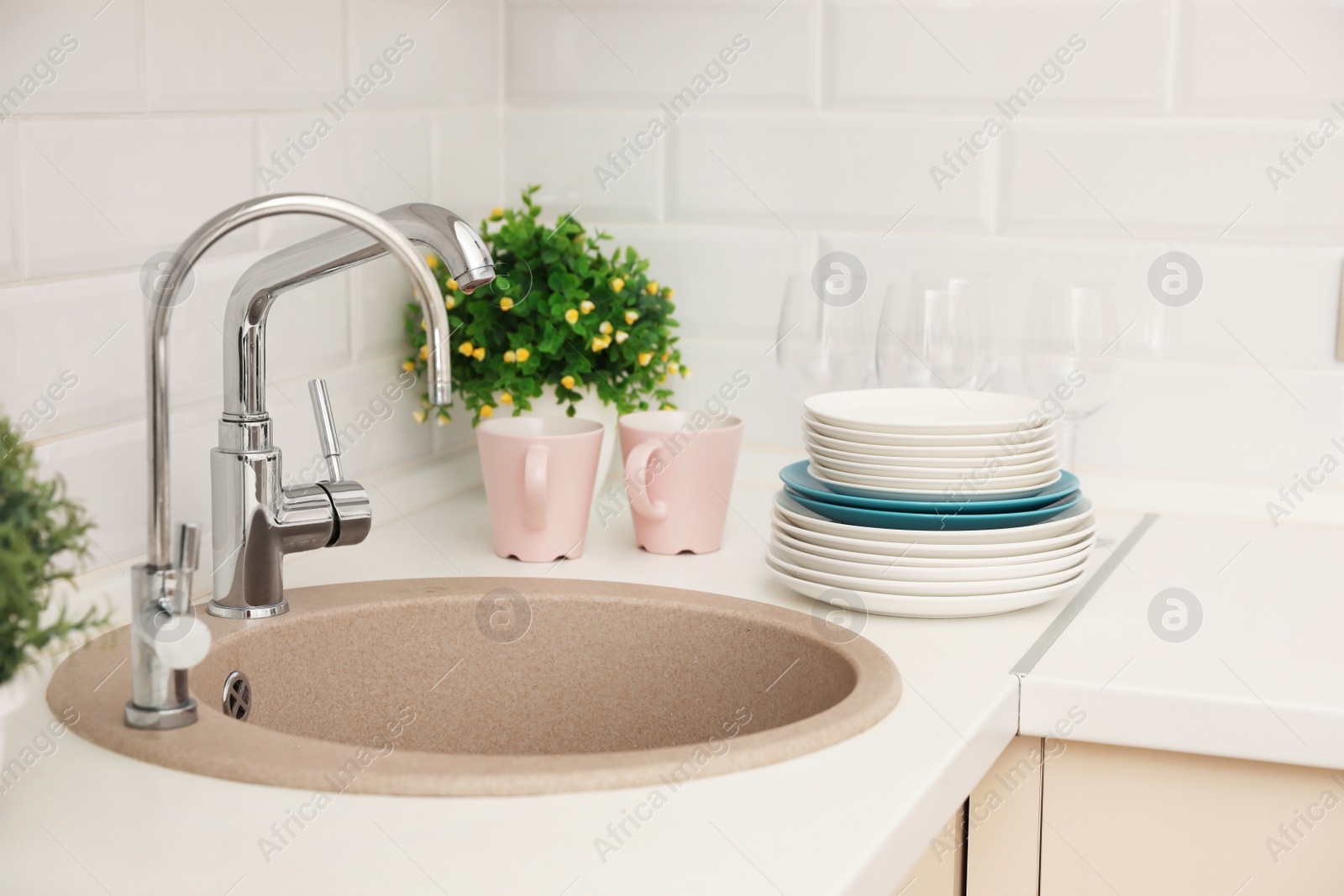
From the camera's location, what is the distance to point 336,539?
1.01 m

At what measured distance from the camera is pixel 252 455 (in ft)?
3.13

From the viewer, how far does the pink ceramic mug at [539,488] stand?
1.18 meters

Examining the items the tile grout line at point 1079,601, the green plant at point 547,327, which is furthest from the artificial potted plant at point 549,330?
the tile grout line at point 1079,601

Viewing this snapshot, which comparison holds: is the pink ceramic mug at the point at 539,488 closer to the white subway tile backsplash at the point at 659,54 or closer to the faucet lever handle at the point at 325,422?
the faucet lever handle at the point at 325,422

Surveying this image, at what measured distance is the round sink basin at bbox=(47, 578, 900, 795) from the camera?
3.16 feet

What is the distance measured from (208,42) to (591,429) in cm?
45

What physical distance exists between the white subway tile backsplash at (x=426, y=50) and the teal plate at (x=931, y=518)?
614 mm

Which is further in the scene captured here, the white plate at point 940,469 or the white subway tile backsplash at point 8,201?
the white plate at point 940,469

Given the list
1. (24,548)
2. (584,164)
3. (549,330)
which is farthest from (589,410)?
(24,548)

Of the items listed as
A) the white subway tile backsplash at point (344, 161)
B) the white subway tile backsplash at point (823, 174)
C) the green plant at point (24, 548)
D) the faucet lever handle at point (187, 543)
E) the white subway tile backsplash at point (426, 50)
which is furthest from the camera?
the white subway tile backsplash at point (823, 174)

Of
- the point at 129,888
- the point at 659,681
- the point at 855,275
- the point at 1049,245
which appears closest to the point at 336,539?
the point at 659,681

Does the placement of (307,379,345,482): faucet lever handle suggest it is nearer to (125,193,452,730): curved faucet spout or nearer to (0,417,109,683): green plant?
(125,193,452,730): curved faucet spout

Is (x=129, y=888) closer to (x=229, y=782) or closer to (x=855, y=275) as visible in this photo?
(x=229, y=782)

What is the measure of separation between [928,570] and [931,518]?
5 centimetres
